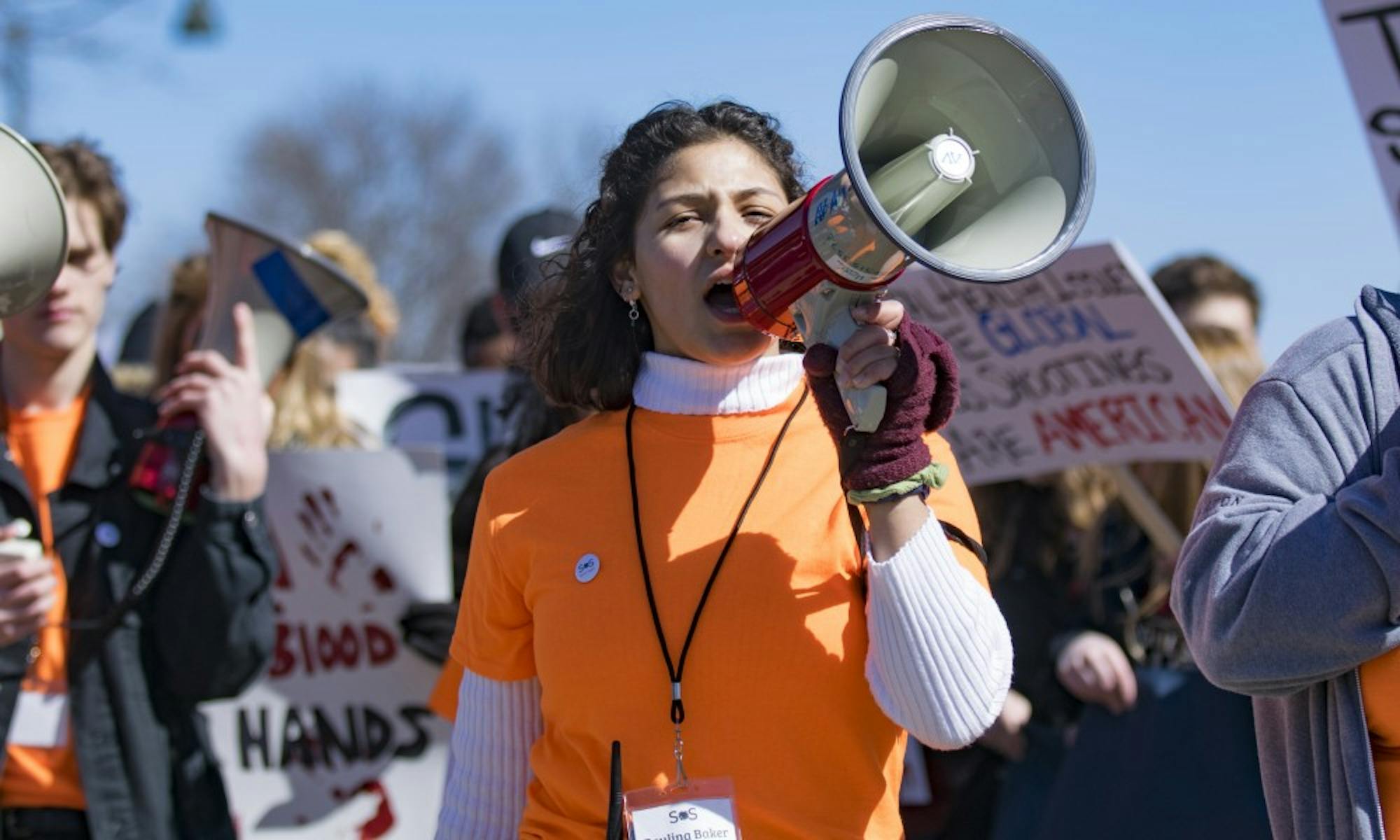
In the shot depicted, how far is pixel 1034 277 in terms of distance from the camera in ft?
11.9

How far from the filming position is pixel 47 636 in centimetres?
324

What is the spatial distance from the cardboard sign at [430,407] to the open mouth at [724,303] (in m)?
3.16

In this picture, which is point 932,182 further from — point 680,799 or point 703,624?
point 680,799

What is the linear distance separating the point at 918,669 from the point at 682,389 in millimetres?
603

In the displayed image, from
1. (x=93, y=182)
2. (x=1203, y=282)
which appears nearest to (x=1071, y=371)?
(x=1203, y=282)

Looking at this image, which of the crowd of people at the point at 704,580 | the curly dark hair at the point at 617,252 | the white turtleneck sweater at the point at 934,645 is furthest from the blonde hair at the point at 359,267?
the white turtleneck sweater at the point at 934,645

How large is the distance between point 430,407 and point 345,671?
4.75 feet

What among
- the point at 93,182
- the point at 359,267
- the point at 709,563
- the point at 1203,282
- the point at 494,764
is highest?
the point at 359,267

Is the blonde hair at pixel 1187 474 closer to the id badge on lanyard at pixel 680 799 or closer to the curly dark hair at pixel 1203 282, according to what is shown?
the curly dark hair at pixel 1203 282

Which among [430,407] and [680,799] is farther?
[430,407]

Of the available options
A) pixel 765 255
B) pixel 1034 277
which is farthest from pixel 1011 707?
pixel 765 255

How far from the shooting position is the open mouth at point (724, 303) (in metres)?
2.44

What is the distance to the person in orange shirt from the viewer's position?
213 centimetres

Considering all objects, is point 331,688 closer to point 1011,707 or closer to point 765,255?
point 1011,707
